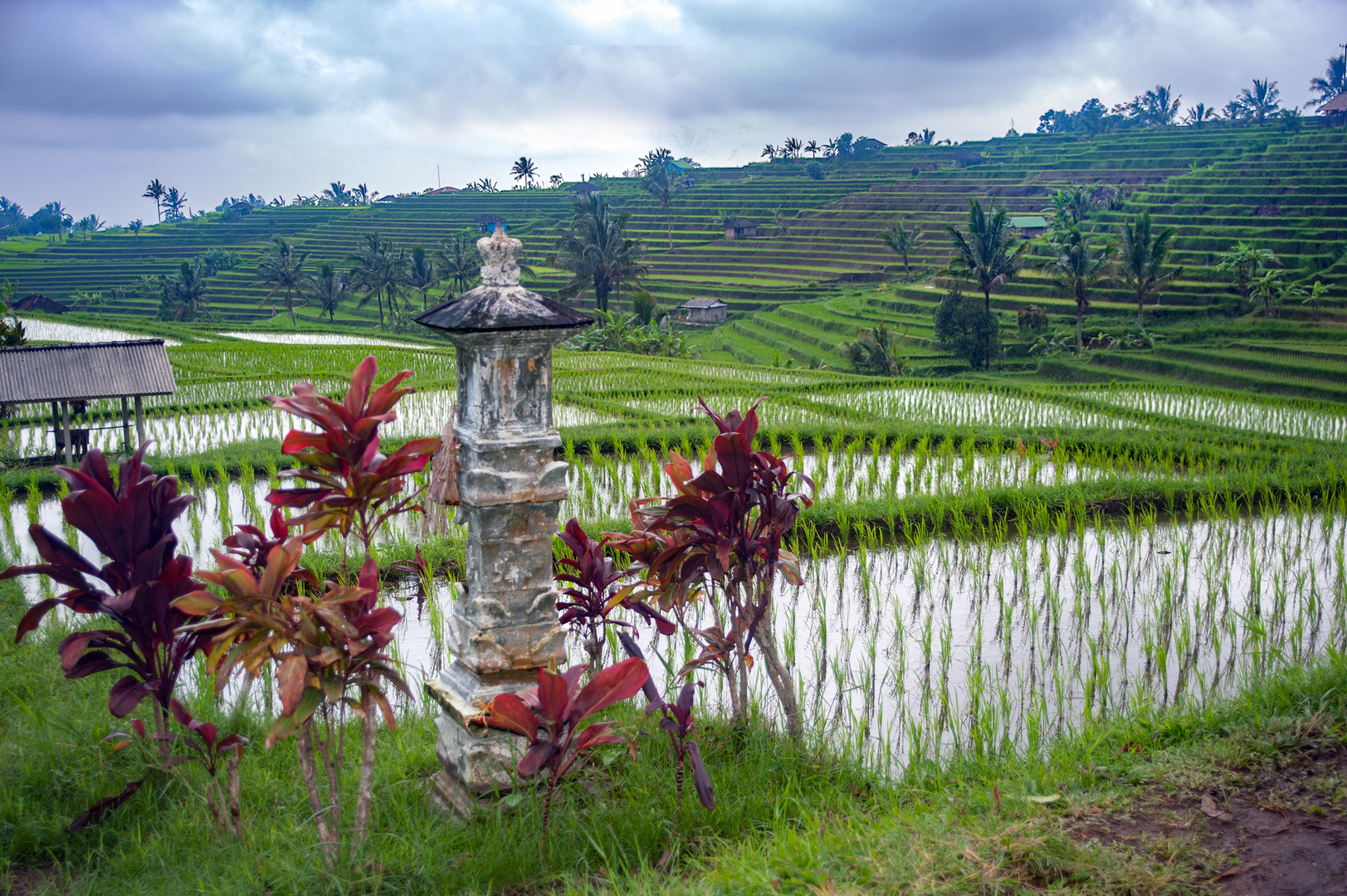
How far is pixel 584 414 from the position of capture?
1183 cm

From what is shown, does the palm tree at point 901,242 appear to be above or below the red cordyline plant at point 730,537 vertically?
above

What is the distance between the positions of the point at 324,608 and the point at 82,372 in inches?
337

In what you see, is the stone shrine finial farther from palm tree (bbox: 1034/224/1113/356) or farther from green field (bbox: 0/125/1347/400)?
palm tree (bbox: 1034/224/1113/356)

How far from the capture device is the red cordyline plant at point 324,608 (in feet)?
7.34

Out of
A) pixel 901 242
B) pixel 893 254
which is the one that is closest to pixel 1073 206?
pixel 901 242

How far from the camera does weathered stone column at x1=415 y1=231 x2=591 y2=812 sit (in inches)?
106

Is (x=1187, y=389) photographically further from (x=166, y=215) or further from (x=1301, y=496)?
(x=166, y=215)

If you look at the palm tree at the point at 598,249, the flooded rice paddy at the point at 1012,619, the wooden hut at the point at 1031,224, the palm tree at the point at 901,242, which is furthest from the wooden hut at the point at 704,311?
the flooded rice paddy at the point at 1012,619

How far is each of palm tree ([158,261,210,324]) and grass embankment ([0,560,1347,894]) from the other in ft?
117

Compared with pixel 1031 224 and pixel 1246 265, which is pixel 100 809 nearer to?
pixel 1246 265

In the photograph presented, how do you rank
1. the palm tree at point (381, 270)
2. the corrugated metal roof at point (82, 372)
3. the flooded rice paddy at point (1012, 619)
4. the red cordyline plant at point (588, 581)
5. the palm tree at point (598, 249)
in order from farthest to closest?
the palm tree at point (381, 270)
the palm tree at point (598, 249)
the corrugated metal roof at point (82, 372)
the flooded rice paddy at point (1012, 619)
the red cordyline plant at point (588, 581)

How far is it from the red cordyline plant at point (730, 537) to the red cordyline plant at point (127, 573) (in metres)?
1.41

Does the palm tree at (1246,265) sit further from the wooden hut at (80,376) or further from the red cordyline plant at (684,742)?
the red cordyline plant at (684,742)

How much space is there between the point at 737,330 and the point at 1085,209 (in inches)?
577
